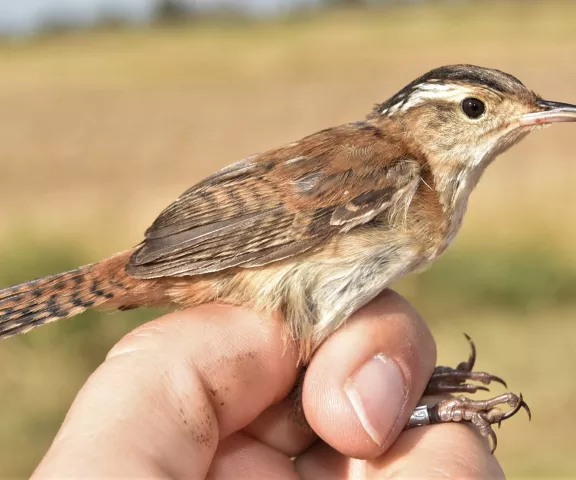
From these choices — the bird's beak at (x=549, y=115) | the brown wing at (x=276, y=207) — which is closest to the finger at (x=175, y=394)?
the brown wing at (x=276, y=207)

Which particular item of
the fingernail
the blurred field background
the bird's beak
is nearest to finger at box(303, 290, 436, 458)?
the fingernail

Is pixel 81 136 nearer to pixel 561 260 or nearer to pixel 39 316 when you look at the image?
pixel 561 260

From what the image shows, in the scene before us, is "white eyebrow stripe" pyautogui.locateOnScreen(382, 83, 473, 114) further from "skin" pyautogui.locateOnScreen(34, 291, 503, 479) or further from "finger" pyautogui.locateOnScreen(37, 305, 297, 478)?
A: "finger" pyautogui.locateOnScreen(37, 305, 297, 478)

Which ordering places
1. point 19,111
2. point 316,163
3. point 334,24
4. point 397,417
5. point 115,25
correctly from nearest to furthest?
point 397,417
point 316,163
point 19,111
point 334,24
point 115,25

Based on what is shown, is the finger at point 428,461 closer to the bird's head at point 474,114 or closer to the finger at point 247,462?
the finger at point 247,462

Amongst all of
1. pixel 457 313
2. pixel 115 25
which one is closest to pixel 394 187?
pixel 457 313

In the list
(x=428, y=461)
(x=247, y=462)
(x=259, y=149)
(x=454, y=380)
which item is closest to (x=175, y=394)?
(x=247, y=462)
